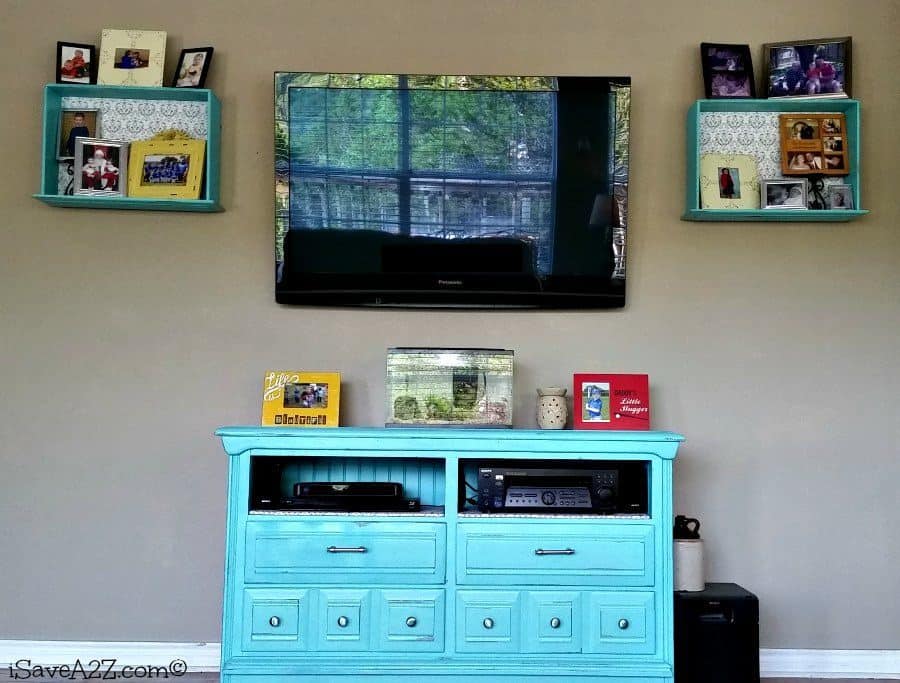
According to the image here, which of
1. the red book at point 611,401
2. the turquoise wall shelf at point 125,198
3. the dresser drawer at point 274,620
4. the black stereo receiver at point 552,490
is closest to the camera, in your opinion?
the dresser drawer at point 274,620

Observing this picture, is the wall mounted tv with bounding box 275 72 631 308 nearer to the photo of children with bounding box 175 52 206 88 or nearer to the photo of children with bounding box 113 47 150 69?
the photo of children with bounding box 175 52 206 88

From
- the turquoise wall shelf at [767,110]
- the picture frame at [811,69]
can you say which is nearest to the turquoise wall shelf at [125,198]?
the turquoise wall shelf at [767,110]

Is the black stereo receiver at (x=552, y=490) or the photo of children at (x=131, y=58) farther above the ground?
the photo of children at (x=131, y=58)

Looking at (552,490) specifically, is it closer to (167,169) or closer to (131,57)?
(167,169)

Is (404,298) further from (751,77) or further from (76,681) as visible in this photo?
(76,681)

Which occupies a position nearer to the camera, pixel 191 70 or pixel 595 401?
pixel 595 401

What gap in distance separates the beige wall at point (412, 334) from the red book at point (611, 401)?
0.22m

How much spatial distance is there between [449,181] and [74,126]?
1355 millimetres

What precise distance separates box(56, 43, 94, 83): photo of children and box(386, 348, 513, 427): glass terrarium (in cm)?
147

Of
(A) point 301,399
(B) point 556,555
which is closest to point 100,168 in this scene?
(A) point 301,399

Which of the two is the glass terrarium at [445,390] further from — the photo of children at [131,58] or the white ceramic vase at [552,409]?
the photo of children at [131,58]

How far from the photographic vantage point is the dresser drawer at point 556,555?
263 centimetres

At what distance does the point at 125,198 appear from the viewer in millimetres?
2951

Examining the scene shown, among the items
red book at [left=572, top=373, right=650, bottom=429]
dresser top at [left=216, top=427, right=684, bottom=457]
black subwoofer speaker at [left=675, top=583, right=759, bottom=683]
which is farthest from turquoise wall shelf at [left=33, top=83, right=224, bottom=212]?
black subwoofer speaker at [left=675, top=583, right=759, bottom=683]
